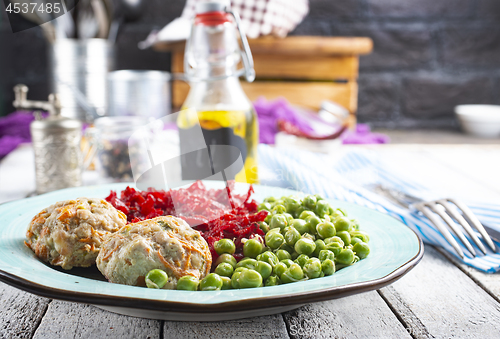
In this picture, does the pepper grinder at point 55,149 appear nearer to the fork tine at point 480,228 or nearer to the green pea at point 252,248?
the green pea at point 252,248

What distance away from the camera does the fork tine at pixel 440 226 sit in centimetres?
93

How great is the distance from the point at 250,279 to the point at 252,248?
0.12 m

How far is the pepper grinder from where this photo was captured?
1.29 metres

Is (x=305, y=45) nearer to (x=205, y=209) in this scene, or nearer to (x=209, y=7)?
(x=209, y=7)

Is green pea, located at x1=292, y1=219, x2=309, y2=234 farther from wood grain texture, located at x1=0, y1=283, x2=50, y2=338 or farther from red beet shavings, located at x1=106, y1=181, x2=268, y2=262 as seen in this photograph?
wood grain texture, located at x1=0, y1=283, x2=50, y2=338

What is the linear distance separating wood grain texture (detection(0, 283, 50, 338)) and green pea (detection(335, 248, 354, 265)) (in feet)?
1.54

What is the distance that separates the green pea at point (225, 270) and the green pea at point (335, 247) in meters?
0.17

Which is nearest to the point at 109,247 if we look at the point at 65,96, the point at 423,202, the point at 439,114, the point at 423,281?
the point at 423,281

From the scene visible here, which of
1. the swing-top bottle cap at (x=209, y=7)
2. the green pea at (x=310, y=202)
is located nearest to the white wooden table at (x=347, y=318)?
the green pea at (x=310, y=202)

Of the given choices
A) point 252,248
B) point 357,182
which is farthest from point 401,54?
point 252,248

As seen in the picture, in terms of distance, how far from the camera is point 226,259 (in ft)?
2.52

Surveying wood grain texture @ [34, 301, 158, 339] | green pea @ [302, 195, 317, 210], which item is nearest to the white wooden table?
wood grain texture @ [34, 301, 158, 339]

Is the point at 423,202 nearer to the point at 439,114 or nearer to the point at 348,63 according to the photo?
the point at 348,63

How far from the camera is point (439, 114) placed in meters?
3.41
